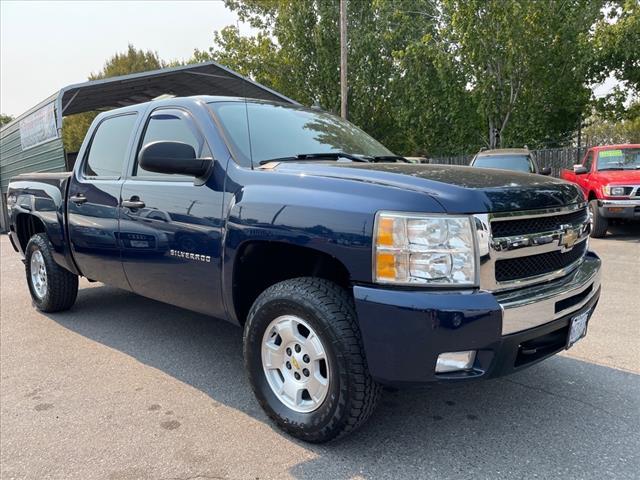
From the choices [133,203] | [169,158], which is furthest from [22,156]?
[169,158]

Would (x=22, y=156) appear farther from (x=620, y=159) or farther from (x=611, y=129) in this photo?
(x=611, y=129)

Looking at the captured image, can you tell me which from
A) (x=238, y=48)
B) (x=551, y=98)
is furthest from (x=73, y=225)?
(x=238, y=48)

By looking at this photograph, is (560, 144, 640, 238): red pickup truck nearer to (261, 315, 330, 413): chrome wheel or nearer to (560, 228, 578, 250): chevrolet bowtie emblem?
(560, 228, 578, 250): chevrolet bowtie emblem

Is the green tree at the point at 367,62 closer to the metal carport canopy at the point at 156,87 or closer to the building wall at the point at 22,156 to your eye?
the metal carport canopy at the point at 156,87

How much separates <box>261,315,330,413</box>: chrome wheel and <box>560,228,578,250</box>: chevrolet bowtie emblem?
1414mm

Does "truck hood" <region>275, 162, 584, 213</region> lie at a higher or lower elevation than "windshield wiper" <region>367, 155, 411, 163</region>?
lower

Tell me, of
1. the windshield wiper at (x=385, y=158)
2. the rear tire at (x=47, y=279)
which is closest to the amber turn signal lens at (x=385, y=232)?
the windshield wiper at (x=385, y=158)

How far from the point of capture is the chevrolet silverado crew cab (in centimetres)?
233

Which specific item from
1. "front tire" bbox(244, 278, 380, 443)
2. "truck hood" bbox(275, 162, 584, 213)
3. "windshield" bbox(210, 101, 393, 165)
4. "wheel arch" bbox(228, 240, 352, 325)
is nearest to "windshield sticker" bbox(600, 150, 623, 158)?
"windshield" bbox(210, 101, 393, 165)

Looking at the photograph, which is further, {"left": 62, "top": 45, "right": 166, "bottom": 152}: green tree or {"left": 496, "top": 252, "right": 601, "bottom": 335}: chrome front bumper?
{"left": 62, "top": 45, "right": 166, "bottom": 152}: green tree

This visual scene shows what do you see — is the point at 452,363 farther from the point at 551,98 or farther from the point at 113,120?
the point at 551,98

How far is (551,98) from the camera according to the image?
18.9 meters

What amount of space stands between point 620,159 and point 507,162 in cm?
222

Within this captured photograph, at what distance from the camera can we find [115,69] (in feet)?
139
